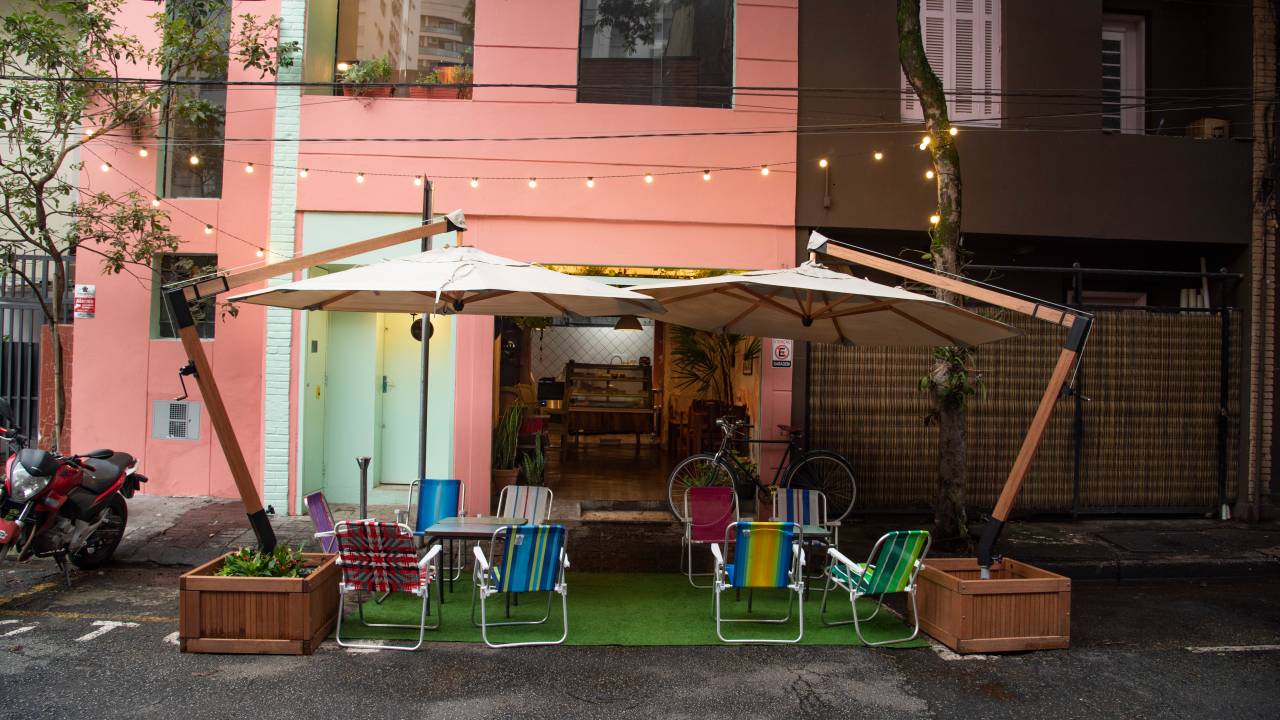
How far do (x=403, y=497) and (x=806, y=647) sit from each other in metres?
5.67

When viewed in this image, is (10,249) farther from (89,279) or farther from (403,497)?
(403,497)

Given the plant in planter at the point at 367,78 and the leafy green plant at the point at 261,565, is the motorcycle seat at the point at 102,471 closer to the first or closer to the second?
the leafy green plant at the point at 261,565

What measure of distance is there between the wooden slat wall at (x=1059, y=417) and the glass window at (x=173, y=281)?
7021mm

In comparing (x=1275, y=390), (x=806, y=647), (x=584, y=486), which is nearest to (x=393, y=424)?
(x=584, y=486)

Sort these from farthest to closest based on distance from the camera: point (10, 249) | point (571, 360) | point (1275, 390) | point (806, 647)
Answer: point (571, 360)
point (1275, 390)
point (10, 249)
point (806, 647)

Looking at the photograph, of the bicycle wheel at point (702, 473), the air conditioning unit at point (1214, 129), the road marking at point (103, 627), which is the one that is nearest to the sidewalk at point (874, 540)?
the bicycle wheel at point (702, 473)

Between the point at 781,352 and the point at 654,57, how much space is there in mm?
3818

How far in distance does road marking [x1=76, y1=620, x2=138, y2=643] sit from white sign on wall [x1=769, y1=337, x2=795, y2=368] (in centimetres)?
663

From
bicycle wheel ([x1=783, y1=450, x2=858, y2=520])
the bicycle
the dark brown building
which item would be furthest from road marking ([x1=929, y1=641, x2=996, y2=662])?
the dark brown building

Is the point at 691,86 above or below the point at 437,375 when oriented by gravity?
above

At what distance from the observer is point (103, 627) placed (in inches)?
229

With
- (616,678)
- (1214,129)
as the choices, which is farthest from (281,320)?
(1214,129)

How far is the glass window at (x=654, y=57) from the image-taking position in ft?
33.0

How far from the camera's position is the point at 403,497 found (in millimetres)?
9883
